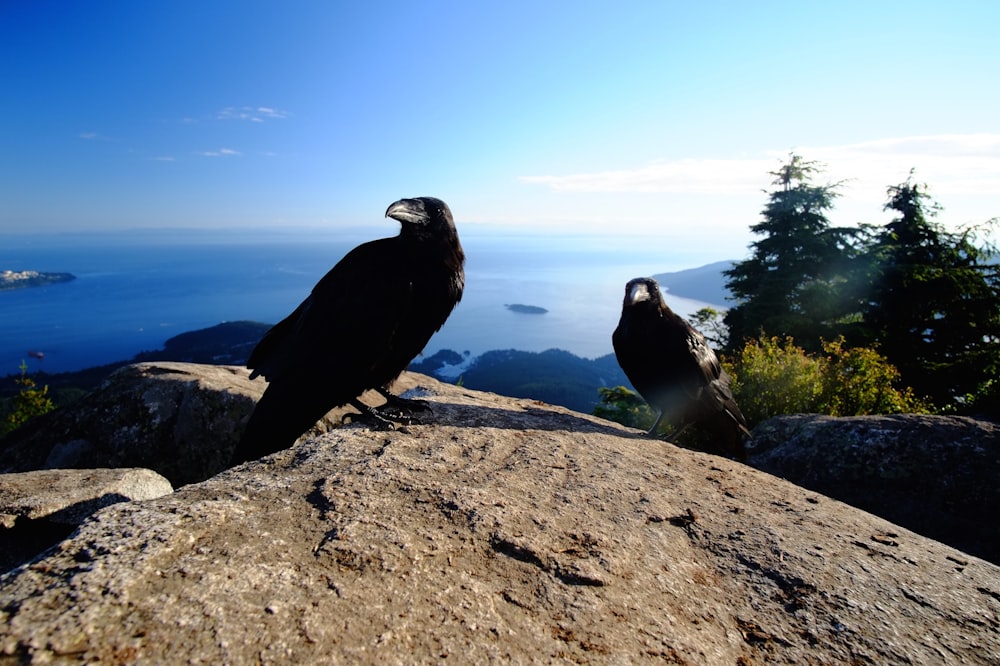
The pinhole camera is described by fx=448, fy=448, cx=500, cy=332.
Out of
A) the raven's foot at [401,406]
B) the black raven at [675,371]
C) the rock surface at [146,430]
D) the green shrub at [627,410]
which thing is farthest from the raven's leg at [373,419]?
the green shrub at [627,410]

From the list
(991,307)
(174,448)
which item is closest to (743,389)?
(174,448)

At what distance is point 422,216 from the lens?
13.7ft

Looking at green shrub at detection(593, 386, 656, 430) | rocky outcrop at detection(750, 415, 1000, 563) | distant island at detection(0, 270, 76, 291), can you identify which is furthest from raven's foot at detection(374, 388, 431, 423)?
distant island at detection(0, 270, 76, 291)

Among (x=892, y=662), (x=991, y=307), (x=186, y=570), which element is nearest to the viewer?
(x=186, y=570)

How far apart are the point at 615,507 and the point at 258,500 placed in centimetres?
195

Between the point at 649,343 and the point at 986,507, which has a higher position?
the point at 649,343

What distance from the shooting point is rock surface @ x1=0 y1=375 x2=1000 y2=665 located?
4.51 feet

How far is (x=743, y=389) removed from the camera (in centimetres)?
848

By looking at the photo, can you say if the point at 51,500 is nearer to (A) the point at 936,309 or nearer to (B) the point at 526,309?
(A) the point at 936,309

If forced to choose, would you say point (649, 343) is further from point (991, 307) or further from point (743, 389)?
point (991, 307)

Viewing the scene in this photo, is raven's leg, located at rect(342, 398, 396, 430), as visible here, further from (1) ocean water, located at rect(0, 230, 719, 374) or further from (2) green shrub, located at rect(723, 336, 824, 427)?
(1) ocean water, located at rect(0, 230, 719, 374)

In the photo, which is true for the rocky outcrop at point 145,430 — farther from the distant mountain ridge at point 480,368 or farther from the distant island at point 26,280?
Answer: the distant island at point 26,280

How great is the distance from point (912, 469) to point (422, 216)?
228 inches

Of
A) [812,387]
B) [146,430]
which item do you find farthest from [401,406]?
[812,387]
